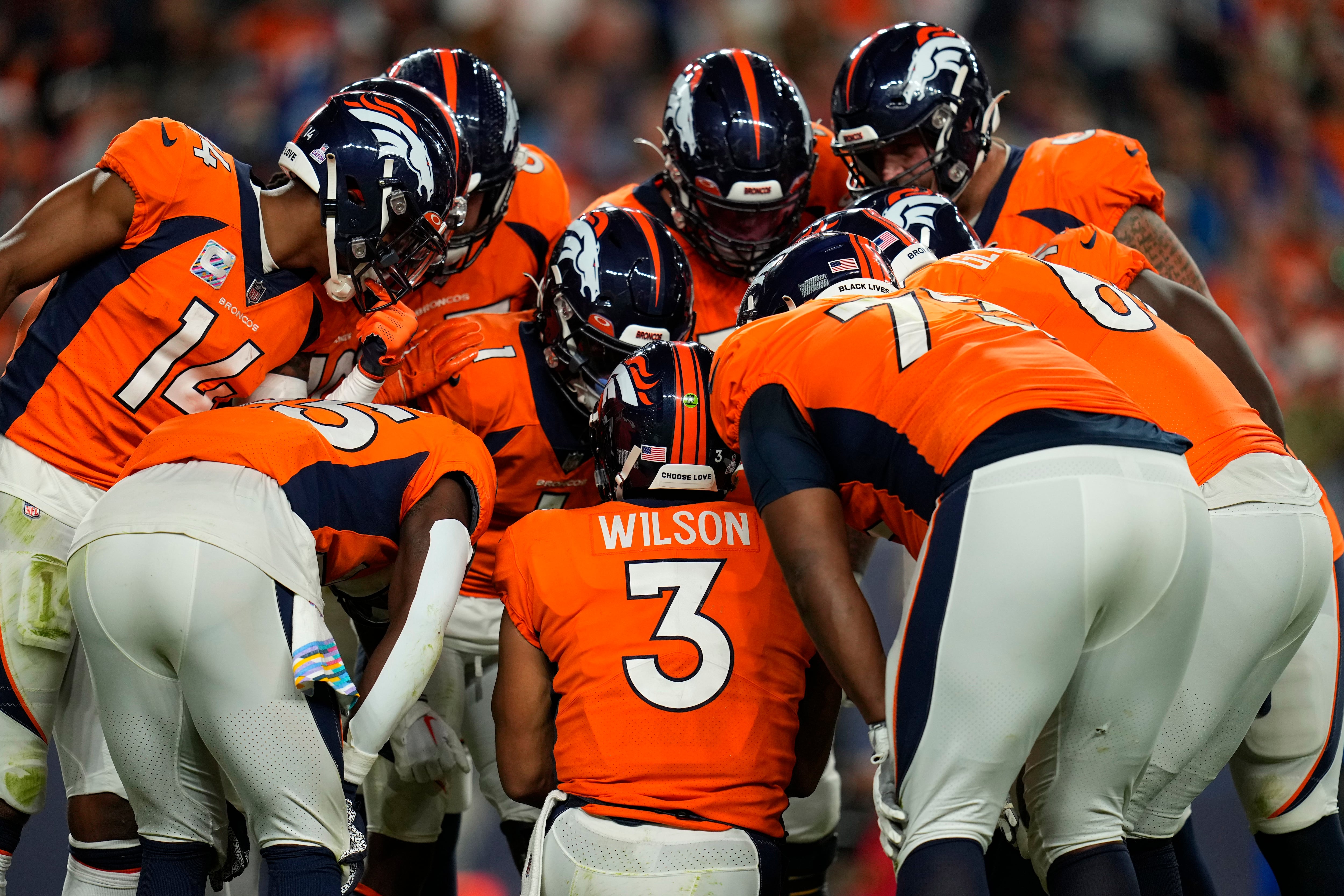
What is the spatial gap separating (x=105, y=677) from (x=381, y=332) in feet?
3.93

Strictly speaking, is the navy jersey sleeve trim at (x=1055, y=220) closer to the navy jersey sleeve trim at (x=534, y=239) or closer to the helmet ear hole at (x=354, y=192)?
the navy jersey sleeve trim at (x=534, y=239)

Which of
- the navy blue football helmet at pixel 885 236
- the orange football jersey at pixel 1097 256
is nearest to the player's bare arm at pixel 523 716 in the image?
the navy blue football helmet at pixel 885 236

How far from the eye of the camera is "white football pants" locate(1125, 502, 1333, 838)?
9.76 feet

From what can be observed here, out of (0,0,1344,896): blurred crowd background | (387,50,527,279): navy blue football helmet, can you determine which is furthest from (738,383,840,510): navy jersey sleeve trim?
(0,0,1344,896): blurred crowd background

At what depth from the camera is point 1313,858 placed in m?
3.48

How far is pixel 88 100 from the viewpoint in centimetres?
884

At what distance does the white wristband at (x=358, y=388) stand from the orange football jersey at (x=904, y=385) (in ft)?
4.20

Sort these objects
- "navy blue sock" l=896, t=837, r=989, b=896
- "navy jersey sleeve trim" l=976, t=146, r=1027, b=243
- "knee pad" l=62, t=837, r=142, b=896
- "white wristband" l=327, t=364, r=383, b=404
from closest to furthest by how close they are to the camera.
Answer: "navy blue sock" l=896, t=837, r=989, b=896, "knee pad" l=62, t=837, r=142, b=896, "white wristband" l=327, t=364, r=383, b=404, "navy jersey sleeve trim" l=976, t=146, r=1027, b=243

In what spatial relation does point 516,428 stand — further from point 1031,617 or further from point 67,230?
point 1031,617

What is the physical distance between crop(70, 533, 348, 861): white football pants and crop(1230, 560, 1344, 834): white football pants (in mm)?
2340

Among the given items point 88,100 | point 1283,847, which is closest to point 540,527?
point 1283,847

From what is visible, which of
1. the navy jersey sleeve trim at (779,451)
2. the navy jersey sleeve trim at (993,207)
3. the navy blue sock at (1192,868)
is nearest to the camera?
the navy jersey sleeve trim at (779,451)

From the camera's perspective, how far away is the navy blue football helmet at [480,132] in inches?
166

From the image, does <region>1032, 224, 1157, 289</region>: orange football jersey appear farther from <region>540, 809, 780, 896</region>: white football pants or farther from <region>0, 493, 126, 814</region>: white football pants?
<region>0, 493, 126, 814</region>: white football pants
